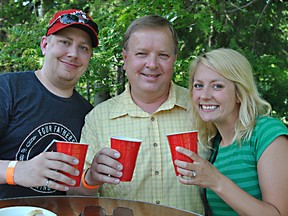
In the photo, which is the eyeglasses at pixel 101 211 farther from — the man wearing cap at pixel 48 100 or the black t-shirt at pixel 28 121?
the black t-shirt at pixel 28 121

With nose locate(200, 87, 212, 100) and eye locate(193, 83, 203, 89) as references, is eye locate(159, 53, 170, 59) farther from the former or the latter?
nose locate(200, 87, 212, 100)

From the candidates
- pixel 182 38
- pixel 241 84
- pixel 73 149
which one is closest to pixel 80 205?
pixel 73 149

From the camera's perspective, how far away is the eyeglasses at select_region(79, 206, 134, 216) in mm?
1869

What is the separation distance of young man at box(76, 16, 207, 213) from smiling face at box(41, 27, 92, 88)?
0.30m

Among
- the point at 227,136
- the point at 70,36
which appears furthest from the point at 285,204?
the point at 70,36

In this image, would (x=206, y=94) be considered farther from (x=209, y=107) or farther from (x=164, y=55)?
(x=164, y=55)

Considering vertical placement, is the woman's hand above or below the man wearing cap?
below

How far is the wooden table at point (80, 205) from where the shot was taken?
6.35 feet

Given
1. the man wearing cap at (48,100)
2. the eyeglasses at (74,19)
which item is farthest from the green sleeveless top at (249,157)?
the eyeglasses at (74,19)

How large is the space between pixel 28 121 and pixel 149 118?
78 centimetres

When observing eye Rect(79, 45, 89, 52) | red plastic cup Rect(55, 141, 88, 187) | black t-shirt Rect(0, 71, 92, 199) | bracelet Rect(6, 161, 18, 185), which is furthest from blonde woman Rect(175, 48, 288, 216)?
bracelet Rect(6, 161, 18, 185)

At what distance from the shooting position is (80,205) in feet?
6.71

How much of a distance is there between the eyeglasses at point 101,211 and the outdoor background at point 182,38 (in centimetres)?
165

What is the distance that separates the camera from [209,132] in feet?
8.16
